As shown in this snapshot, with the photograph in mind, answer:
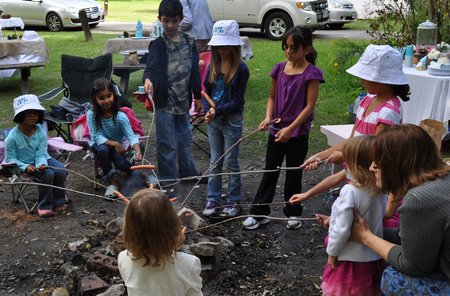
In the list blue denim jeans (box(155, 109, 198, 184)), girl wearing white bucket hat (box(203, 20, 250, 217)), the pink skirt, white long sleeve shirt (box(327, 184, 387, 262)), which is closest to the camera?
white long sleeve shirt (box(327, 184, 387, 262))

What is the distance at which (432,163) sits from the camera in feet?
7.97

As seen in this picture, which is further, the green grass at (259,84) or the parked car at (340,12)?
the parked car at (340,12)

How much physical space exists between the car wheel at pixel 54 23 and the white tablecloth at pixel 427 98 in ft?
43.9

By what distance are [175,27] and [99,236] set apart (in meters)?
1.90

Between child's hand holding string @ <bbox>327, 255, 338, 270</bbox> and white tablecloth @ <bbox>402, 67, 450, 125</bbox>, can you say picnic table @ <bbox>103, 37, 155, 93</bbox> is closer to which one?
white tablecloth @ <bbox>402, 67, 450, 125</bbox>

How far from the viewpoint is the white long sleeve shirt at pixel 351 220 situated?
2738 millimetres

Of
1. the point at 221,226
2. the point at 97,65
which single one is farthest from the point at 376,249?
the point at 97,65

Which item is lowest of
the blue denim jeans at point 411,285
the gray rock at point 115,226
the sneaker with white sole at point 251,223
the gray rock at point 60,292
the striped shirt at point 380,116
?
the sneaker with white sole at point 251,223

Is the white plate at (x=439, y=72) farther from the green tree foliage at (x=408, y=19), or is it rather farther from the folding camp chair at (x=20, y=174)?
the folding camp chair at (x=20, y=174)

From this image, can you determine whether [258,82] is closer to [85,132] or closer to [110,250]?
[85,132]

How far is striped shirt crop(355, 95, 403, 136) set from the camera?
11.0 ft

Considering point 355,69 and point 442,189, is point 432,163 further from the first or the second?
point 355,69

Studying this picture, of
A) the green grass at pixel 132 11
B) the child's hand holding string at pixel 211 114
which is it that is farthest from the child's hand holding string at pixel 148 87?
the green grass at pixel 132 11

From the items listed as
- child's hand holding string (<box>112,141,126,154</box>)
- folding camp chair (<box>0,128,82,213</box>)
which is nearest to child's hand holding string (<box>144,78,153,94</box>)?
child's hand holding string (<box>112,141,126,154</box>)
